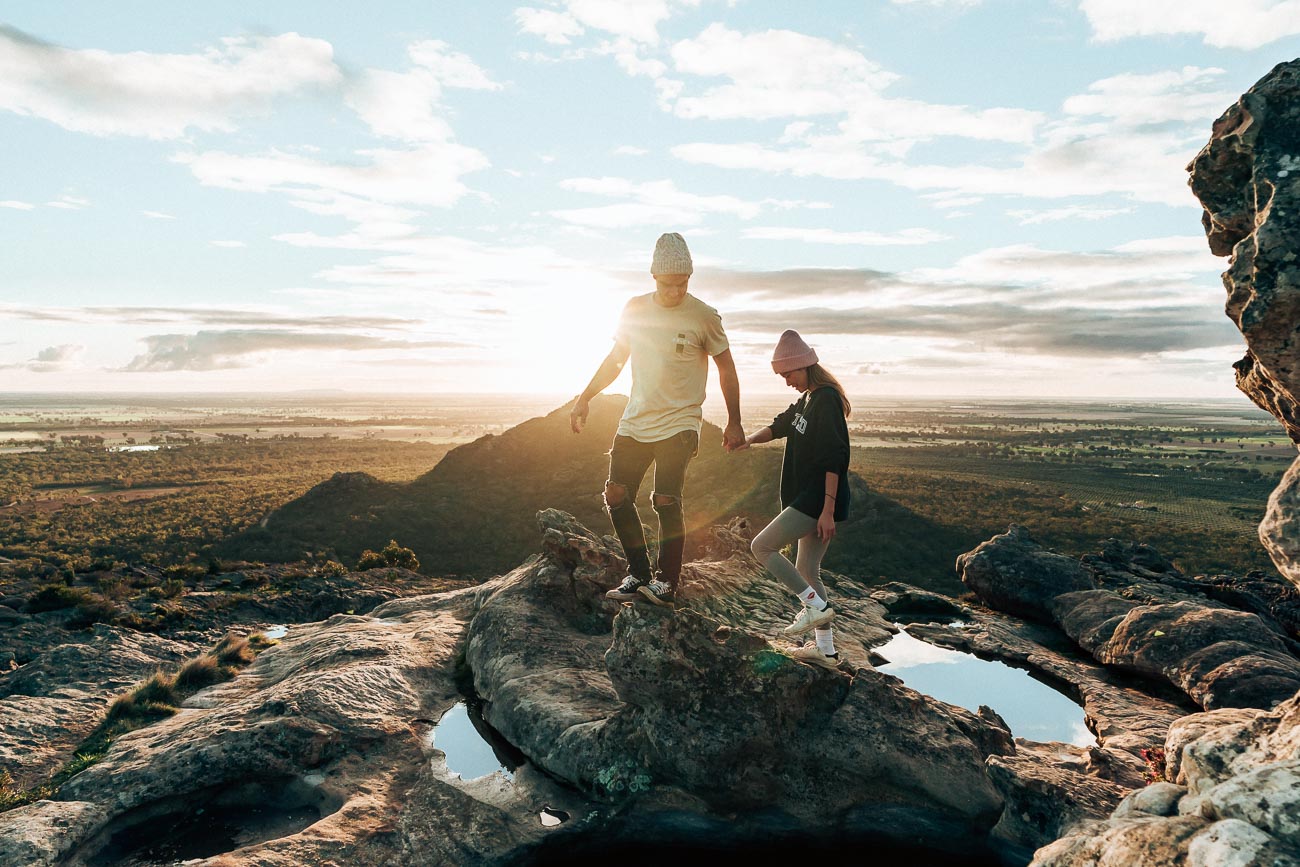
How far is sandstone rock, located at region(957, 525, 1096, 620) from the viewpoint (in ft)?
52.6

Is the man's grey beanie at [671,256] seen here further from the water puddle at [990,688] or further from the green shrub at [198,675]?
the green shrub at [198,675]

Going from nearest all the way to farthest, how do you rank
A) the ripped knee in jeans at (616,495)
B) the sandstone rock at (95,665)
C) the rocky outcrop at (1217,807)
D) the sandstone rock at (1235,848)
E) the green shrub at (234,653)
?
the sandstone rock at (1235,848), the rocky outcrop at (1217,807), the ripped knee in jeans at (616,495), the sandstone rock at (95,665), the green shrub at (234,653)

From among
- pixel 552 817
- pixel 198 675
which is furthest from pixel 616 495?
pixel 198 675

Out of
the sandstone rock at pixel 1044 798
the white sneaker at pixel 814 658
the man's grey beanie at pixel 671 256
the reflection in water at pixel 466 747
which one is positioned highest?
the man's grey beanie at pixel 671 256

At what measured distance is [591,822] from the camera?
6328 mm

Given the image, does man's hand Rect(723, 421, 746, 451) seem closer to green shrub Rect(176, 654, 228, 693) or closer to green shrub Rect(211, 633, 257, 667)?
green shrub Rect(176, 654, 228, 693)

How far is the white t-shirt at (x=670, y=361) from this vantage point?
605 centimetres

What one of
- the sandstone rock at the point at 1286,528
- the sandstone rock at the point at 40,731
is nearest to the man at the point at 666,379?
the sandstone rock at the point at 1286,528

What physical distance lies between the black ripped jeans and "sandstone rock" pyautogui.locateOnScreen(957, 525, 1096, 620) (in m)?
12.6

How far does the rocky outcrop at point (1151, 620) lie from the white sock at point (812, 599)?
720 centimetres

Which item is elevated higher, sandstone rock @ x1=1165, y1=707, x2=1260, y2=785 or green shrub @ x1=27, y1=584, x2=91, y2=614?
sandstone rock @ x1=1165, y1=707, x2=1260, y2=785

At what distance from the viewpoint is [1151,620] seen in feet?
38.8

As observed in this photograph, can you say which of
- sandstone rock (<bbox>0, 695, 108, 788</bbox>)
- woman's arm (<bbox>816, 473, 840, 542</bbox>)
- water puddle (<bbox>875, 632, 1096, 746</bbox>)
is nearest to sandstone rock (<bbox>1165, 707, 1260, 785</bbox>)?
woman's arm (<bbox>816, 473, 840, 542</bbox>)

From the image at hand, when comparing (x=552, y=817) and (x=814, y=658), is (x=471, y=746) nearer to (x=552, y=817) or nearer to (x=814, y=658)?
(x=552, y=817)
